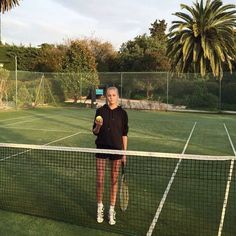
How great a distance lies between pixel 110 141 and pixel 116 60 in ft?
171

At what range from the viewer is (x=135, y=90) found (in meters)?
32.4

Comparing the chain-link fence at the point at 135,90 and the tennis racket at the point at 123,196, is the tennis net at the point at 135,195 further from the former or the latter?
the chain-link fence at the point at 135,90

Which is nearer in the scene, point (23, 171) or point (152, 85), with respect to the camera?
point (23, 171)

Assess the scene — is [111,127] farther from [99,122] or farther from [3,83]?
[3,83]

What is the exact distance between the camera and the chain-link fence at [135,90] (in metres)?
30.1

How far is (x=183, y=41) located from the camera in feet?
120

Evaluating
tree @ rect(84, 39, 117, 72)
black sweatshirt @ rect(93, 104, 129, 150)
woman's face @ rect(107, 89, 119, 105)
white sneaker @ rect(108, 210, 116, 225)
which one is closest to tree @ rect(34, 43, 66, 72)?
tree @ rect(84, 39, 117, 72)

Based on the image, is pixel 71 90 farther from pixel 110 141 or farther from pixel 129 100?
pixel 110 141

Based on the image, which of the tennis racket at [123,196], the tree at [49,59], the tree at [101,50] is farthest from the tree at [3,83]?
the tree at [101,50]

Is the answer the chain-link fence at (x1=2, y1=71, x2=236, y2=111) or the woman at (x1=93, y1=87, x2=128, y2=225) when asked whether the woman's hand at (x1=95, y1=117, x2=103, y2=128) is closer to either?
the woman at (x1=93, y1=87, x2=128, y2=225)

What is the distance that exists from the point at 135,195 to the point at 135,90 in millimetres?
A: 25678

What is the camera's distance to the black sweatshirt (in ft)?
18.7

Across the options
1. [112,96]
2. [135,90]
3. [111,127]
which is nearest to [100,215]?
[111,127]

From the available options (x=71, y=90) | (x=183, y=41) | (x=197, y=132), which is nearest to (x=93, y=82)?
(x=71, y=90)
